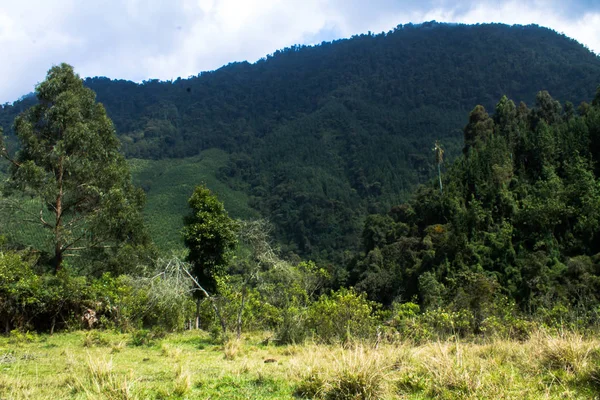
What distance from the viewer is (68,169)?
17.5m

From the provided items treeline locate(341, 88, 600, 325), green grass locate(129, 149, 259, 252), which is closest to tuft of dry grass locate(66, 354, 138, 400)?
treeline locate(341, 88, 600, 325)

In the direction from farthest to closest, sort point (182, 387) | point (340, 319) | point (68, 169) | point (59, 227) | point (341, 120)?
point (341, 120), point (68, 169), point (59, 227), point (340, 319), point (182, 387)

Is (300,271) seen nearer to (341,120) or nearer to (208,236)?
(208,236)

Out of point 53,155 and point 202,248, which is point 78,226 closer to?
point 53,155

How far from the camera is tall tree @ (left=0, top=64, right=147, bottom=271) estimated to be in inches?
673

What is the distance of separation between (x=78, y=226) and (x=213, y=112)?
16241 cm

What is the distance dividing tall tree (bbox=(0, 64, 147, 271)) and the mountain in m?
48.4

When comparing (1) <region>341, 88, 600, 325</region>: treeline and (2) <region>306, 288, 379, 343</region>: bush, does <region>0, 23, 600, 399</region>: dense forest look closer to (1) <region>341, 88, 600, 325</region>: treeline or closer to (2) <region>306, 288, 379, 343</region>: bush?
(2) <region>306, 288, 379, 343</region>: bush

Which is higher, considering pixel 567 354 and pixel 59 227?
pixel 59 227

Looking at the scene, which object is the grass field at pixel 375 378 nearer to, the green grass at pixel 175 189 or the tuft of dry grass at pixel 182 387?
the tuft of dry grass at pixel 182 387

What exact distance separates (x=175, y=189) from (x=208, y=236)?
75354 millimetres

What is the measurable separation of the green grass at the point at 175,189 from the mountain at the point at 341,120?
1.36 m

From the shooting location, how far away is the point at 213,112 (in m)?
175

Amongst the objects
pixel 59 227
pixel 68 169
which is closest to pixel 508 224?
pixel 68 169
